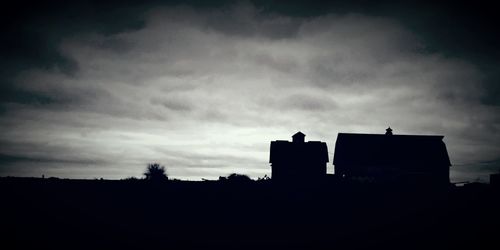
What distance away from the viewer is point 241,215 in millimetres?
21844

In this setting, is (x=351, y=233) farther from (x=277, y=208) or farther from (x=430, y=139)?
(x=430, y=139)

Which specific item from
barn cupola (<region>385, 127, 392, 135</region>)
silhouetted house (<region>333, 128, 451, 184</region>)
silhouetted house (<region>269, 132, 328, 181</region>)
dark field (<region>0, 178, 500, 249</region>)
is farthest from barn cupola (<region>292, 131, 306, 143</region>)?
dark field (<region>0, 178, 500, 249</region>)

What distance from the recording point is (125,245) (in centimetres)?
1712

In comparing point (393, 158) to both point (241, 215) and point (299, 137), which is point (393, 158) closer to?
point (299, 137)

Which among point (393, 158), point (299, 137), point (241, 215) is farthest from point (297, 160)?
point (241, 215)

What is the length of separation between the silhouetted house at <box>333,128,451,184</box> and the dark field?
747 inches

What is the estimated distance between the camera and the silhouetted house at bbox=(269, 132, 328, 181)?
4484cm

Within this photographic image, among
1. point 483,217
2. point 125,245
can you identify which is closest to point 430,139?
point 483,217

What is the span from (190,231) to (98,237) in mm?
4870

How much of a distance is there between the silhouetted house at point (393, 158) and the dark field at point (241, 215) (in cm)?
1898

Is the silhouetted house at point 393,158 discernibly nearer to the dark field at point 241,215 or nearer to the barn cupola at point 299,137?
the barn cupola at point 299,137

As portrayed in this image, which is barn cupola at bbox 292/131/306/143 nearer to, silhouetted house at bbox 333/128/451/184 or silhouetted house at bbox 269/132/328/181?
silhouetted house at bbox 269/132/328/181

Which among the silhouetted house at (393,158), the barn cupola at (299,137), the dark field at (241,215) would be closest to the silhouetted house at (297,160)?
the barn cupola at (299,137)

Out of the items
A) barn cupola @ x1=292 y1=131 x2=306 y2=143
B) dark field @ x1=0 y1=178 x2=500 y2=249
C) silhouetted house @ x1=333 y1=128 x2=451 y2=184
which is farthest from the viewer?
barn cupola @ x1=292 y1=131 x2=306 y2=143
